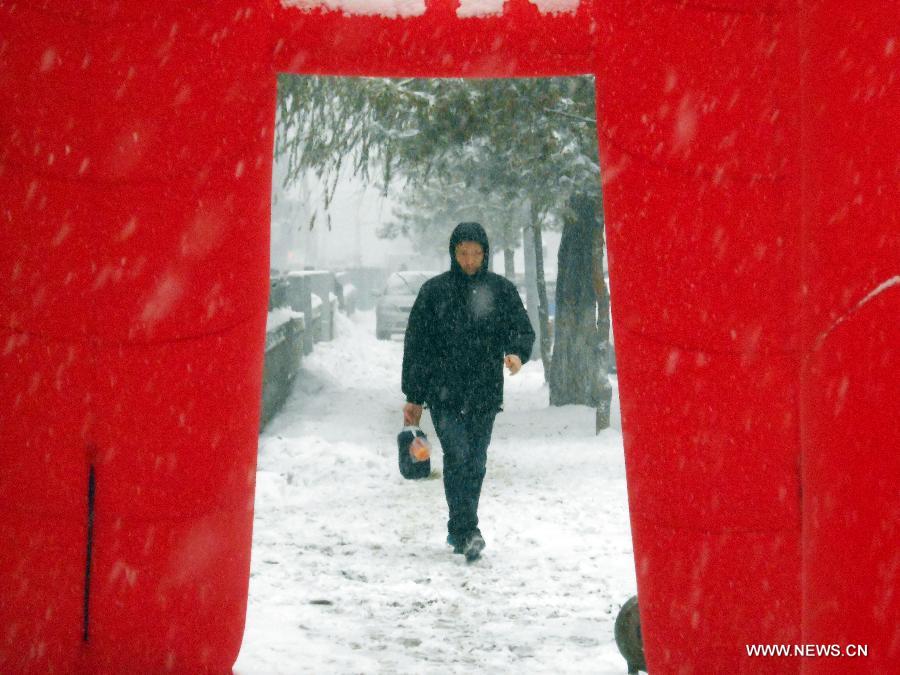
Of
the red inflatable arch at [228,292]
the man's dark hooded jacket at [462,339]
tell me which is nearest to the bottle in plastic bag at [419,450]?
the man's dark hooded jacket at [462,339]

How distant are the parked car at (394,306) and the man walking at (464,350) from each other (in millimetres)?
20274

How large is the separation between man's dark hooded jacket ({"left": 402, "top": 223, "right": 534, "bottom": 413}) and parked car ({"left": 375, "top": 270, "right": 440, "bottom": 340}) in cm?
2029

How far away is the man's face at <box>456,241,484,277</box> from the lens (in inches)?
229

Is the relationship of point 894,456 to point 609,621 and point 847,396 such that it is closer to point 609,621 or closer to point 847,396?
point 847,396

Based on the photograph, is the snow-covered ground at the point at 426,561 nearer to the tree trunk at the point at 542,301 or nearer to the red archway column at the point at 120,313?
the red archway column at the point at 120,313

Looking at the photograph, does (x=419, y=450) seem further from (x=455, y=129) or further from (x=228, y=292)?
(x=455, y=129)

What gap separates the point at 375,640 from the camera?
4.49 m

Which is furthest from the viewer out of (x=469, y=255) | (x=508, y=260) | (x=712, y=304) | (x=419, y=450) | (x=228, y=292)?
(x=508, y=260)

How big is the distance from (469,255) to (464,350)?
0.53m

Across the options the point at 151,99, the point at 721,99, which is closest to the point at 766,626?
the point at 721,99

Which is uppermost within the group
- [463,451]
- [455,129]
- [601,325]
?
[455,129]

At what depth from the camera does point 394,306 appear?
27.0 meters

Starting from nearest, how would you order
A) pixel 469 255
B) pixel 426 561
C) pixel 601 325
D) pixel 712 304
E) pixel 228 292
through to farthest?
1. pixel 712 304
2. pixel 228 292
3. pixel 469 255
4. pixel 426 561
5. pixel 601 325

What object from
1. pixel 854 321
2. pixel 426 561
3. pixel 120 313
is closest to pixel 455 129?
pixel 426 561
